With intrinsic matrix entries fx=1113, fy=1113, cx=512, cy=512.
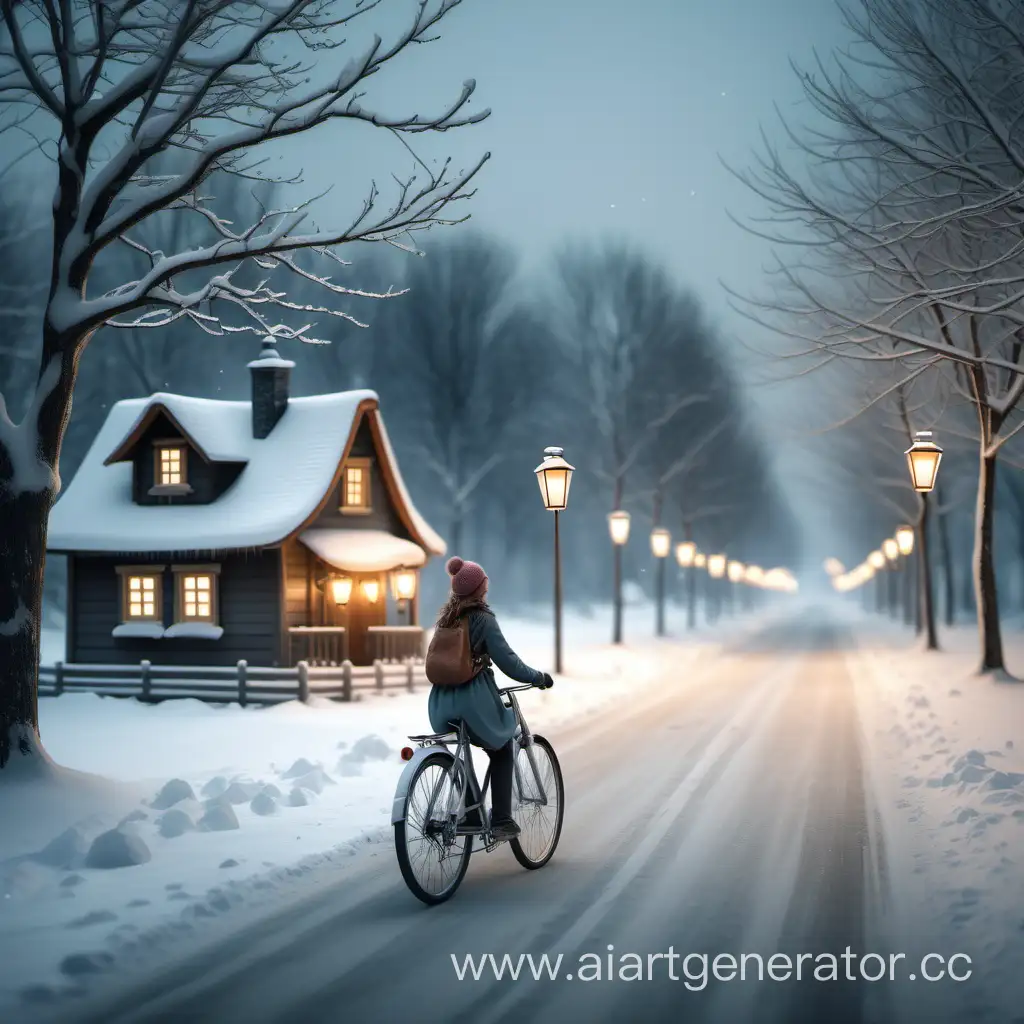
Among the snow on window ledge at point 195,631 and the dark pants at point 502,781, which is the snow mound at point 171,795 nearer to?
the dark pants at point 502,781

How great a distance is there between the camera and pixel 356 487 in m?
25.0

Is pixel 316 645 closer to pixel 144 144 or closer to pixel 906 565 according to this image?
pixel 144 144

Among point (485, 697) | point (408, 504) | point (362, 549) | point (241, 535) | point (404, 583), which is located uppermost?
point (408, 504)

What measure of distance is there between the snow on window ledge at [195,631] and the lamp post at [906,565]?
2556 centimetres

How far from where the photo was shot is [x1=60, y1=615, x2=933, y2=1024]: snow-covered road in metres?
5.15

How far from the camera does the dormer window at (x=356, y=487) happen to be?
24.7 metres

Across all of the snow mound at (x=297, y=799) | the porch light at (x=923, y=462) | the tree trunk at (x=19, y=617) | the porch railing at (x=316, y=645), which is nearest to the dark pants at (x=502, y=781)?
the snow mound at (x=297, y=799)

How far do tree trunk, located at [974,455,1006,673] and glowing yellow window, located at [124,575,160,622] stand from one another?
1632 centimetres

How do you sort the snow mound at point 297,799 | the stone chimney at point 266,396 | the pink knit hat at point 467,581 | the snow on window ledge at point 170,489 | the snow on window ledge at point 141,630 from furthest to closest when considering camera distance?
the stone chimney at point 266,396, the snow on window ledge at point 170,489, the snow on window ledge at point 141,630, the snow mound at point 297,799, the pink knit hat at point 467,581

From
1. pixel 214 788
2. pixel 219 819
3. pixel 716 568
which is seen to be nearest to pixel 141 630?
pixel 214 788

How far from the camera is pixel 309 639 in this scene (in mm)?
22844

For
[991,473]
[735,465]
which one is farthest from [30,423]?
[735,465]

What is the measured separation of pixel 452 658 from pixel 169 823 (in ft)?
10.2

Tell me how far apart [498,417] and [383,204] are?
111ft
